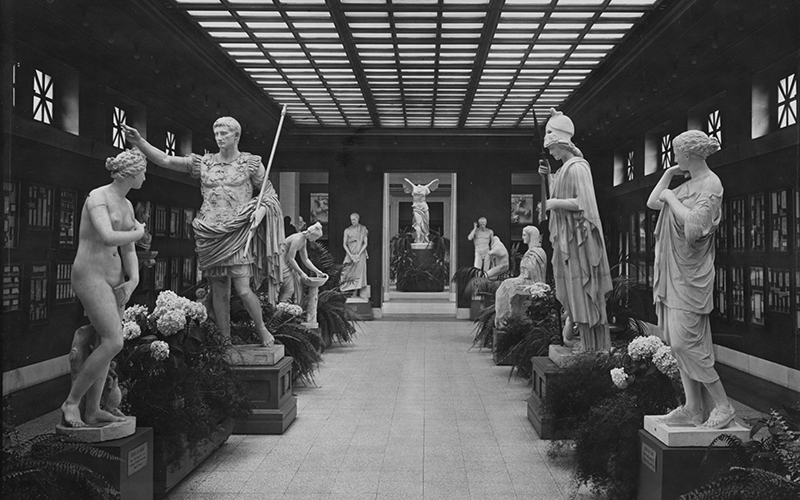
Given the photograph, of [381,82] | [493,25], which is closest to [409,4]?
[493,25]

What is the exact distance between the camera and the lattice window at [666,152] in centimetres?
1093

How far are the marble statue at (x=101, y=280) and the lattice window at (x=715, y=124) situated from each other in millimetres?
7197

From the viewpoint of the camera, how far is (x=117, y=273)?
4.16m

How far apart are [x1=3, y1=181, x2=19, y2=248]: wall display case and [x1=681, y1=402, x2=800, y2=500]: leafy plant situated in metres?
4.39

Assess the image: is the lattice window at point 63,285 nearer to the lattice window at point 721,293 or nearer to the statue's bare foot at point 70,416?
the statue's bare foot at point 70,416

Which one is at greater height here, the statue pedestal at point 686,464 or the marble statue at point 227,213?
the marble statue at point 227,213

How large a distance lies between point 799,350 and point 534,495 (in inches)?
118

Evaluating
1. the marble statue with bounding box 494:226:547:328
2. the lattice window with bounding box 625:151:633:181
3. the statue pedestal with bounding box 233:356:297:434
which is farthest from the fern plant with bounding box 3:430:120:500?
the lattice window with bounding box 625:151:633:181

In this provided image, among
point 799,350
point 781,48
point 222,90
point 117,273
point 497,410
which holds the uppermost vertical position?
point 222,90

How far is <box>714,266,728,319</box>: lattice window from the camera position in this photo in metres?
8.12

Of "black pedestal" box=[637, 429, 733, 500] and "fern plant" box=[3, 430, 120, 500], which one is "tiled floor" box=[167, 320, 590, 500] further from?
"fern plant" box=[3, 430, 120, 500]

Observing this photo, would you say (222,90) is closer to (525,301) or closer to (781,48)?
(525,301)

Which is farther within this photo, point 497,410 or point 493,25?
point 493,25

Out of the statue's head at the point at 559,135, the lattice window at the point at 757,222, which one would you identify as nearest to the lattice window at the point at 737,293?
the lattice window at the point at 757,222
